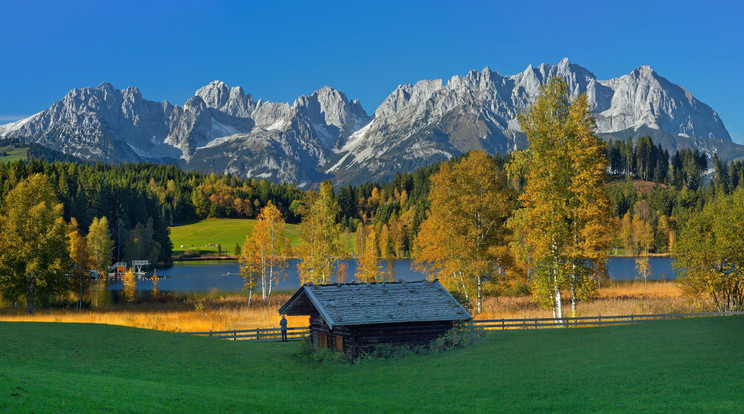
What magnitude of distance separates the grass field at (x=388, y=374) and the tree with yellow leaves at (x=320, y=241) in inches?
892

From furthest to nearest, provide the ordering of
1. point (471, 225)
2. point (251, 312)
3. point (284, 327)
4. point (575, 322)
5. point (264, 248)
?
point (264, 248)
point (251, 312)
point (471, 225)
point (575, 322)
point (284, 327)

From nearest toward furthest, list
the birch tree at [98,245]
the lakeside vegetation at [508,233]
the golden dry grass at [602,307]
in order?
1. the lakeside vegetation at [508,233]
2. the golden dry grass at [602,307]
3. the birch tree at [98,245]

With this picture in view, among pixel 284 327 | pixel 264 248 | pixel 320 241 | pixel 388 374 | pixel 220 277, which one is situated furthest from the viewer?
pixel 220 277

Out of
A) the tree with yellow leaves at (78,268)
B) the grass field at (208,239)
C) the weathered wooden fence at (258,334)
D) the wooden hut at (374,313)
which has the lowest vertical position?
the weathered wooden fence at (258,334)

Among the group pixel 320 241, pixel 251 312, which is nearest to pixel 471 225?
pixel 320 241

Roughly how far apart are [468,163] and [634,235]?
121m

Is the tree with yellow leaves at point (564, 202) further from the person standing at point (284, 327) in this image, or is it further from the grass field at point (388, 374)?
the person standing at point (284, 327)

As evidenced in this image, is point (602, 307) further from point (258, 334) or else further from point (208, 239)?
point (208, 239)

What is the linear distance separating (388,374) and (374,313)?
5.73m

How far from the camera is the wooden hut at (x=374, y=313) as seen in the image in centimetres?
3012

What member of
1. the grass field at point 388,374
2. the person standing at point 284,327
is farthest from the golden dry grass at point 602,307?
the person standing at point 284,327

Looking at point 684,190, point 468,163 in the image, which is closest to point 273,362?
point 468,163

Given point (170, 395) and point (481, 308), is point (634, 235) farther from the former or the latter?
point (170, 395)

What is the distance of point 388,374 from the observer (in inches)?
998
